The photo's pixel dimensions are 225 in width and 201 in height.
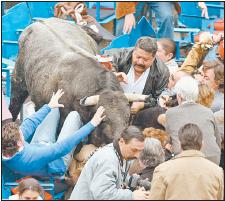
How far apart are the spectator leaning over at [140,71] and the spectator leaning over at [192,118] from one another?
1.44 meters

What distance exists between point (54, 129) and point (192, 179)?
10.3ft

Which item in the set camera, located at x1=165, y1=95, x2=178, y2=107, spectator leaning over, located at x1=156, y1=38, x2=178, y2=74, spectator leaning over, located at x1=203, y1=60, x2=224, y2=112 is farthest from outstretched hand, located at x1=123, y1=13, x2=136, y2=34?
spectator leaning over, located at x1=203, y1=60, x2=224, y2=112

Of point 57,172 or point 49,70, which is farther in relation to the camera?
point 49,70

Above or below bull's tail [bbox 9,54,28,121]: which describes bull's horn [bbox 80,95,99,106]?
above

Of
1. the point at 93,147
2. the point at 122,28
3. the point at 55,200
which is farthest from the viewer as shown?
the point at 122,28

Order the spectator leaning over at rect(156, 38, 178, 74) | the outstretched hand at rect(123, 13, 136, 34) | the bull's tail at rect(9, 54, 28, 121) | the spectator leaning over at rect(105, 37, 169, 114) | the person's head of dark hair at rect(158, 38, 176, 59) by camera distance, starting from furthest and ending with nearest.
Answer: the outstretched hand at rect(123, 13, 136, 34) → the bull's tail at rect(9, 54, 28, 121) → the person's head of dark hair at rect(158, 38, 176, 59) → the spectator leaning over at rect(156, 38, 178, 74) → the spectator leaning over at rect(105, 37, 169, 114)

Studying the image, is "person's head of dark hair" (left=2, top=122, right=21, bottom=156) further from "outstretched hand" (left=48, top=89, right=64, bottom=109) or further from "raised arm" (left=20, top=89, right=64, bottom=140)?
"outstretched hand" (left=48, top=89, right=64, bottom=109)

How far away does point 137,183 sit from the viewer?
1138 centimetres

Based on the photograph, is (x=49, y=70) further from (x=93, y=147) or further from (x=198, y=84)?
(x=198, y=84)

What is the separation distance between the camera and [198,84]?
12.0 meters

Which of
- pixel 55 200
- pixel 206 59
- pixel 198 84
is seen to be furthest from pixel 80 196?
pixel 206 59

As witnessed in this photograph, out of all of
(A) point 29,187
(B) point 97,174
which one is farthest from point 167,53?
(A) point 29,187

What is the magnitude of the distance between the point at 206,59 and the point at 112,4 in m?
4.35

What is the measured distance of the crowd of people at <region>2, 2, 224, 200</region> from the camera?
10398 mm
